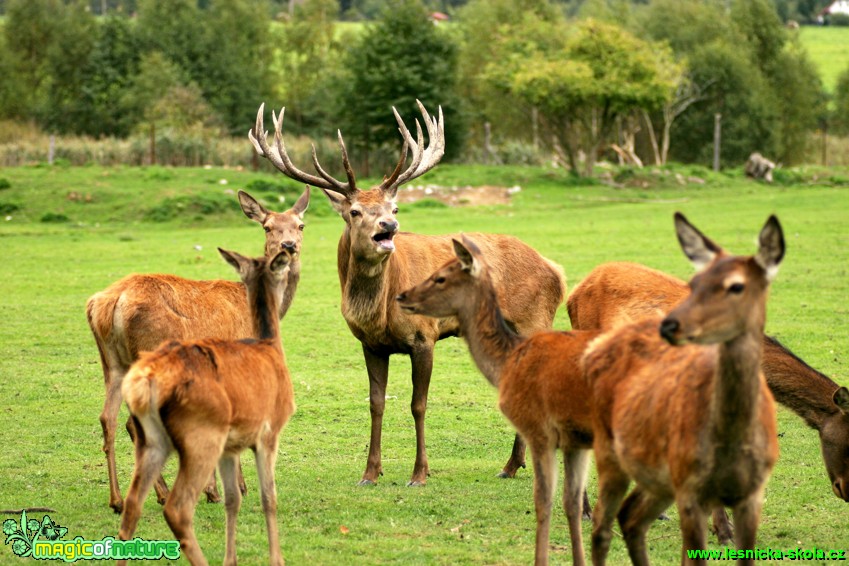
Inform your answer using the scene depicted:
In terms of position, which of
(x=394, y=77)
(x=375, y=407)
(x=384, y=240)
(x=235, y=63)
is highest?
(x=235, y=63)

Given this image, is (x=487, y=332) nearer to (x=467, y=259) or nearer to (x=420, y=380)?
(x=467, y=259)

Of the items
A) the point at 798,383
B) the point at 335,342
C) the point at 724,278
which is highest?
the point at 724,278

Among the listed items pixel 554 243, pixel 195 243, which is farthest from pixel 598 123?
pixel 195 243

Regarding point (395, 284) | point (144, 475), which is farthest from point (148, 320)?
point (395, 284)

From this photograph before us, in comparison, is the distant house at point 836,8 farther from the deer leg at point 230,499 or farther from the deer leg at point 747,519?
the deer leg at point 747,519

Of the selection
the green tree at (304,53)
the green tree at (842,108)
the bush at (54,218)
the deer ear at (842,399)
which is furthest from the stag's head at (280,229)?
the green tree at (842,108)

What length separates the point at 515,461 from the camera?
956cm

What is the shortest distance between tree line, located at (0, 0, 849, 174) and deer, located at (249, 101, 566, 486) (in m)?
30.8

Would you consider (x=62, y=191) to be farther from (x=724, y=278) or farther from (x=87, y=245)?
(x=724, y=278)

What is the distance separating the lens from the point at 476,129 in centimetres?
6081

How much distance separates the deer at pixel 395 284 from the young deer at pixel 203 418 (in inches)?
Result: 94.7

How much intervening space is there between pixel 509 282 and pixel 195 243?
1485cm

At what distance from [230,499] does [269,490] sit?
25 cm

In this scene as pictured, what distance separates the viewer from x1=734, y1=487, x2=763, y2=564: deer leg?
5555 mm
